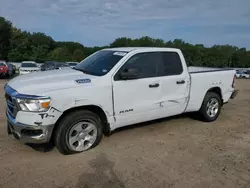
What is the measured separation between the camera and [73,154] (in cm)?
425

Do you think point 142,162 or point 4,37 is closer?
Answer: point 142,162

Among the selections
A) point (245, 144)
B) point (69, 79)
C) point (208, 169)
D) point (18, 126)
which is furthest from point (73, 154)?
point (245, 144)

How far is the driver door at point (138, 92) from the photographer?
4.50m

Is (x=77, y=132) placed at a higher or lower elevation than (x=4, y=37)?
lower

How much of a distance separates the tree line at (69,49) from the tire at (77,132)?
11723 millimetres

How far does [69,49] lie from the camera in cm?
7975

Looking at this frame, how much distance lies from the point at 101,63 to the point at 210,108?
316 cm

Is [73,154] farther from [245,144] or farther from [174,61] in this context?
[245,144]

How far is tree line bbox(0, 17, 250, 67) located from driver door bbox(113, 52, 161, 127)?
34.8ft

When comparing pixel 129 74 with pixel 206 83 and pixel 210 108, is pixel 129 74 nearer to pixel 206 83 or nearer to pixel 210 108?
pixel 206 83

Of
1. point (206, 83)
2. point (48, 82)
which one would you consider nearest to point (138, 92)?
point (48, 82)

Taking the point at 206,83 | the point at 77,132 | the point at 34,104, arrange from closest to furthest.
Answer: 1. the point at 34,104
2. the point at 77,132
3. the point at 206,83

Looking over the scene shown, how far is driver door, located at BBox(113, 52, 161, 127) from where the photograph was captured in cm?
450

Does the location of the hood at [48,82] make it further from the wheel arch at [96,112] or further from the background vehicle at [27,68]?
the background vehicle at [27,68]
